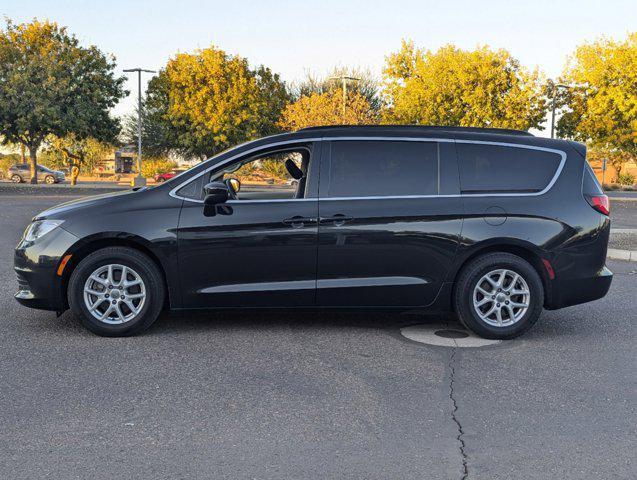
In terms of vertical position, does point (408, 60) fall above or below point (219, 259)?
above

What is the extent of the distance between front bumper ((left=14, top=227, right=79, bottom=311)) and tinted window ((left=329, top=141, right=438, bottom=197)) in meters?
2.29

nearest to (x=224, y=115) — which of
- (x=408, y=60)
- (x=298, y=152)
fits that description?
(x=408, y=60)

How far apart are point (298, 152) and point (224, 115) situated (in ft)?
139

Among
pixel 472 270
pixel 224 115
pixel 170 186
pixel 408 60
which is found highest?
pixel 408 60

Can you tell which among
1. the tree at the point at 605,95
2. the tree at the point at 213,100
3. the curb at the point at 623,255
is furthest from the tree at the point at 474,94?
the curb at the point at 623,255

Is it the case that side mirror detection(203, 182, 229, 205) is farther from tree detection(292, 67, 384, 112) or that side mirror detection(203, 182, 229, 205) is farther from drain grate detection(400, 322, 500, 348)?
tree detection(292, 67, 384, 112)

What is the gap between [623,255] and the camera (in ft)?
38.0

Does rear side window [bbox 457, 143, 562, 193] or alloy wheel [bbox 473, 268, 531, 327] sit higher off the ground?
rear side window [bbox 457, 143, 562, 193]

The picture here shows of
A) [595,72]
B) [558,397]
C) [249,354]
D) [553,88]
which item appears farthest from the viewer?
[553,88]

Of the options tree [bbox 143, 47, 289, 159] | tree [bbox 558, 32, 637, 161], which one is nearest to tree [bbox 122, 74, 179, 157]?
tree [bbox 143, 47, 289, 159]

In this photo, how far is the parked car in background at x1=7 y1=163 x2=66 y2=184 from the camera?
1950 inches

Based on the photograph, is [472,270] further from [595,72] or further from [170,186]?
[595,72]

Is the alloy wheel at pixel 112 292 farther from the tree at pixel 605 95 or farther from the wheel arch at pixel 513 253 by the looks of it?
the tree at pixel 605 95

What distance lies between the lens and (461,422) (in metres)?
4.03
